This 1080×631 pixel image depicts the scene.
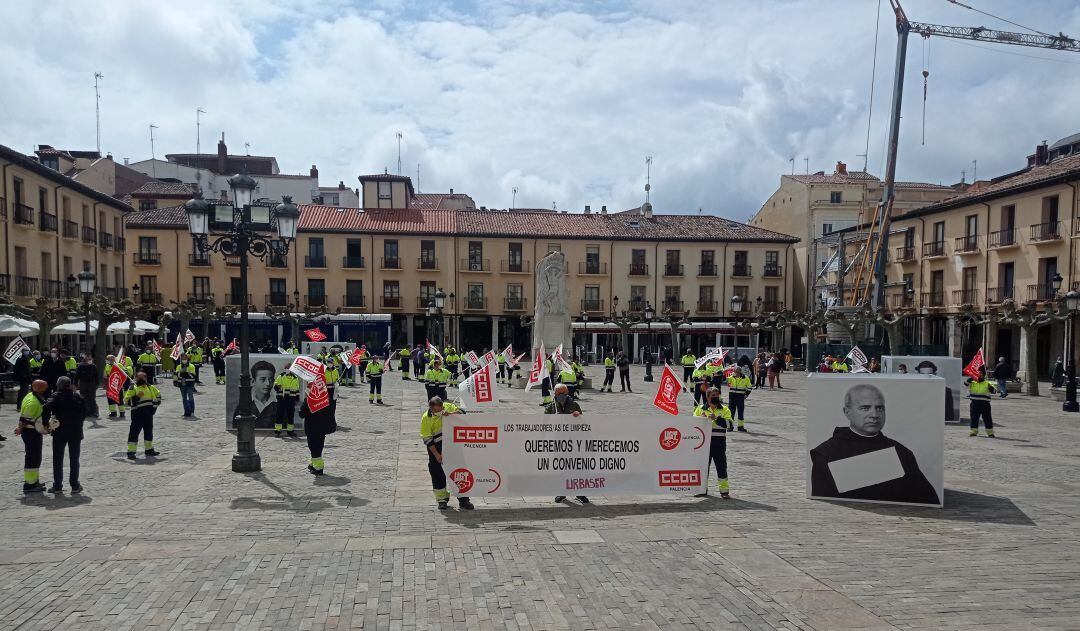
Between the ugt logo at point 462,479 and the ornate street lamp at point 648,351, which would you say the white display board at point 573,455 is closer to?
the ugt logo at point 462,479

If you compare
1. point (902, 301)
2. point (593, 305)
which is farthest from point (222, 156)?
point (902, 301)

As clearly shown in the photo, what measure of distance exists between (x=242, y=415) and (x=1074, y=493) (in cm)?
1204

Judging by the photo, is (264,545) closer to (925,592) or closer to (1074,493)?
(925,592)

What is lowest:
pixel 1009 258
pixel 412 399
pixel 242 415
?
pixel 412 399

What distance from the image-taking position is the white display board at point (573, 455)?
877 cm

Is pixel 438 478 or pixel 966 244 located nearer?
pixel 438 478

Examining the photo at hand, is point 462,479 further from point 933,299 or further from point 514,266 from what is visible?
point 514,266

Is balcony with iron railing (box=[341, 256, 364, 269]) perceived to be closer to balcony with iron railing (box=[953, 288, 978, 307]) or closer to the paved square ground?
balcony with iron railing (box=[953, 288, 978, 307])

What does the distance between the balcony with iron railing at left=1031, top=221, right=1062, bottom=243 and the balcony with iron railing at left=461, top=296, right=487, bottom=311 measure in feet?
107

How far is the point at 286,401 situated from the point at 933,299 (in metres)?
37.9

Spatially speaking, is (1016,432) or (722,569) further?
(1016,432)

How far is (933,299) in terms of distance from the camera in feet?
131

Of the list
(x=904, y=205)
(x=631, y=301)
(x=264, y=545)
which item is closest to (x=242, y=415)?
(x=264, y=545)

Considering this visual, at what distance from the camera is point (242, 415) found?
10.4 m
